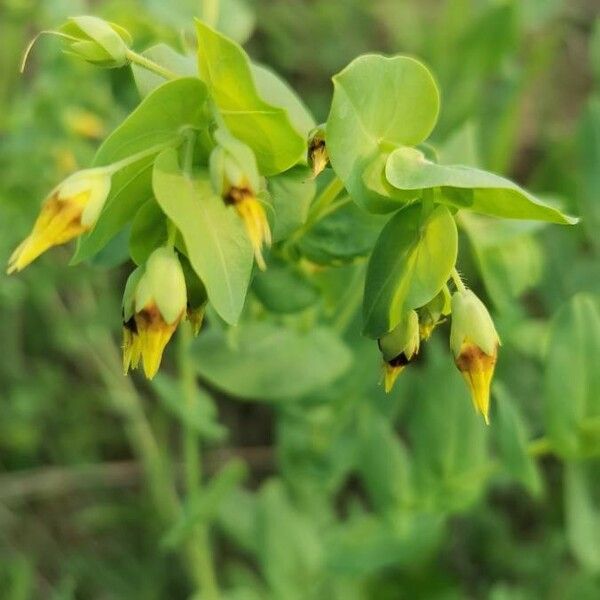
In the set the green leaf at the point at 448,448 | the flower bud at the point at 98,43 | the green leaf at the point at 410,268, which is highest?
the flower bud at the point at 98,43

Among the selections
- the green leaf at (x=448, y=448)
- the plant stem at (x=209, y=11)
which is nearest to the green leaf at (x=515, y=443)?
the green leaf at (x=448, y=448)

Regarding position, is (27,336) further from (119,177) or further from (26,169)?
(119,177)

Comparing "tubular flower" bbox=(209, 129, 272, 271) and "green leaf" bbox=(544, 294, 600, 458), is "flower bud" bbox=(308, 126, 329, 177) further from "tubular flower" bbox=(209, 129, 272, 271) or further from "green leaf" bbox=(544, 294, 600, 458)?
"green leaf" bbox=(544, 294, 600, 458)

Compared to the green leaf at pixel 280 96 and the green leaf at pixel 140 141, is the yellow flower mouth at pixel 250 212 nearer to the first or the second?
the green leaf at pixel 140 141

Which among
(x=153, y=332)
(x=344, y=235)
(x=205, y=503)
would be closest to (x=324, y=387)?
(x=205, y=503)

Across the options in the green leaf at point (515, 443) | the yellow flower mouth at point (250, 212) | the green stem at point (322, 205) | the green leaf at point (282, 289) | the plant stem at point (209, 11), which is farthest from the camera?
the plant stem at point (209, 11)

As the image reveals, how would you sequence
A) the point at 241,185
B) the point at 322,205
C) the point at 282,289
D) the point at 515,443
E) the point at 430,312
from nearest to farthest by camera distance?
the point at 241,185, the point at 430,312, the point at 322,205, the point at 282,289, the point at 515,443

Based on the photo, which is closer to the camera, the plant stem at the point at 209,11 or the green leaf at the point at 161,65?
the green leaf at the point at 161,65

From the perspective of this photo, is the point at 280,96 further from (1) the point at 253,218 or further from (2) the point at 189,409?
(2) the point at 189,409
